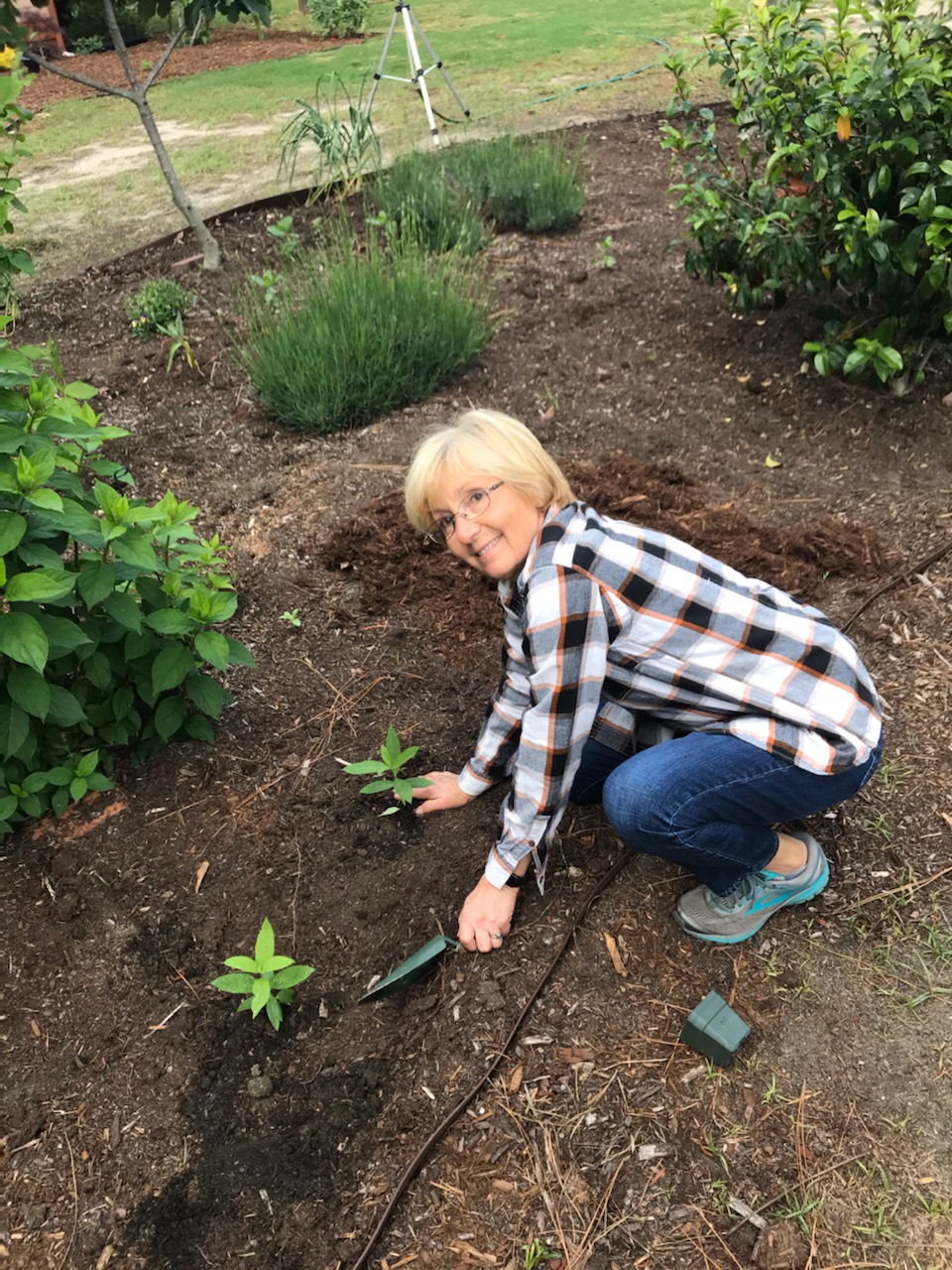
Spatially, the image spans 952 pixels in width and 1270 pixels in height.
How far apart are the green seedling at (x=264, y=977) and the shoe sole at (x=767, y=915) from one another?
31.8 inches

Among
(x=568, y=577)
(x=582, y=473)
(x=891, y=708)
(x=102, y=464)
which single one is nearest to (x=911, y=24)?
(x=582, y=473)

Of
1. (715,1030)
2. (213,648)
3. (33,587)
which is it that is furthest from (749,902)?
(33,587)

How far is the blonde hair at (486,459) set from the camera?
171 centimetres

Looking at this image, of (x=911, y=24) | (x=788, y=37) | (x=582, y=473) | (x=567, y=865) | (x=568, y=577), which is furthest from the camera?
(x=582, y=473)

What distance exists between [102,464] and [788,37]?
2746mm

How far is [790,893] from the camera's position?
2.03 meters

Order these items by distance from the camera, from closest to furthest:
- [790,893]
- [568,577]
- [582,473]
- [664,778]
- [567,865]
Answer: [568,577], [664,778], [790,893], [567,865], [582,473]

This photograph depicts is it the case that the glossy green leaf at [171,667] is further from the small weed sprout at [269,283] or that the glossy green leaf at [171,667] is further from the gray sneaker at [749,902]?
the small weed sprout at [269,283]

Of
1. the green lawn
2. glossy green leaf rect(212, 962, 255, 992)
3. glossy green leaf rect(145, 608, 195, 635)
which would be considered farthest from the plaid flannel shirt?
the green lawn

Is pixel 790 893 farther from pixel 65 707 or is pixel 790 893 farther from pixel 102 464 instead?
pixel 102 464

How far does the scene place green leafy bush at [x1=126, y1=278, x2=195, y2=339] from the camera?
4801 millimetres

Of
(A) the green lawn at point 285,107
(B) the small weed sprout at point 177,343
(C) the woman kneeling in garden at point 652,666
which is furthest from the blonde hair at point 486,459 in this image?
(A) the green lawn at point 285,107

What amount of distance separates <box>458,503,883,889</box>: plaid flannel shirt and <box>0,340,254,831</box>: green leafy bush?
0.85m

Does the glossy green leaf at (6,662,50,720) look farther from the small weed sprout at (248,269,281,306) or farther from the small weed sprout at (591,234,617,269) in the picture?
the small weed sprout at (591,234,617,269)
